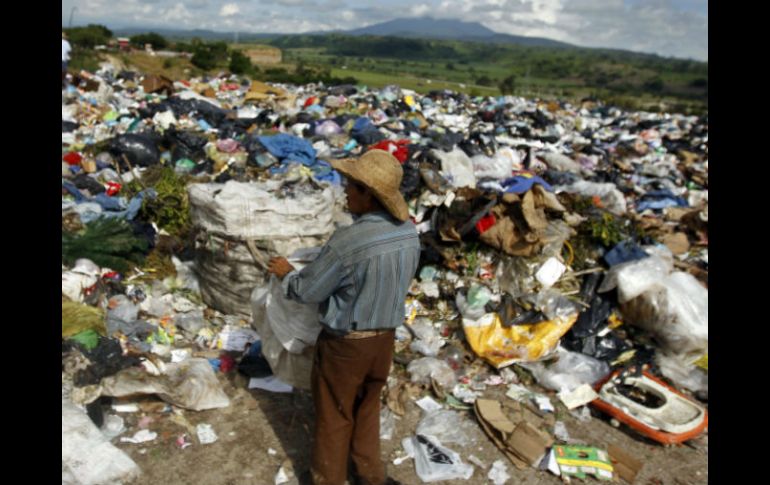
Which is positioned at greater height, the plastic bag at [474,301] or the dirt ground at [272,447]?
the plastic bag at [474,301]

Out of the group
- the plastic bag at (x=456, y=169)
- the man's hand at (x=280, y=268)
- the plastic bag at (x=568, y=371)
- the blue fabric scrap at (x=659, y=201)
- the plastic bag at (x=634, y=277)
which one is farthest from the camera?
the blue fabric scrap at (x=659, y=201)

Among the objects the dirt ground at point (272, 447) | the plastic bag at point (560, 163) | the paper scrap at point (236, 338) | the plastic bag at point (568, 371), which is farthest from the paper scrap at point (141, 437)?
the plastic bag at point (560, 163)

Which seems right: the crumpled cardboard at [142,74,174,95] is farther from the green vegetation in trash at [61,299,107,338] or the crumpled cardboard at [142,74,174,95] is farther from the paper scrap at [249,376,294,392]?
the paper scrap at [249,376,294,392]

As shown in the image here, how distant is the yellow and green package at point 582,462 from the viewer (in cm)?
269

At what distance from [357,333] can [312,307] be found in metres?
0.44

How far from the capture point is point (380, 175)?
1957mm

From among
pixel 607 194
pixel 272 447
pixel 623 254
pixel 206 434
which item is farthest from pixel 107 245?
pixel 607 194

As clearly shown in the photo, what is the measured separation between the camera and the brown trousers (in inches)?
84.2

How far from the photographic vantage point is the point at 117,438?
2.64 meters

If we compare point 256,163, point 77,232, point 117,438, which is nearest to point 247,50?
point 256,163

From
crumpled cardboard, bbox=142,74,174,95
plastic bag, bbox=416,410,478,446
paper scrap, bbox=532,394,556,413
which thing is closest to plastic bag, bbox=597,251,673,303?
paper scrap, bbox=532,394,556,413

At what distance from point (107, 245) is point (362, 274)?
3.02m

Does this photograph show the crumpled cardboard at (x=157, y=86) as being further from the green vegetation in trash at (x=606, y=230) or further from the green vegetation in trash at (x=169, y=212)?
the green vegetation in trash at (x=606, y=230)

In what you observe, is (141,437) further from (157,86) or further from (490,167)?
(157,86)
